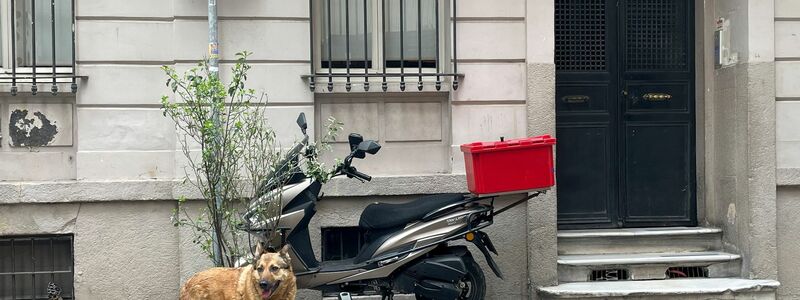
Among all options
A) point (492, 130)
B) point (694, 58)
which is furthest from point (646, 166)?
point (492, 130)

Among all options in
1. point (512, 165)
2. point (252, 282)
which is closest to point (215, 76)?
point (252, 282)

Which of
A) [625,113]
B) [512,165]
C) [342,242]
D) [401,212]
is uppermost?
[625,113]

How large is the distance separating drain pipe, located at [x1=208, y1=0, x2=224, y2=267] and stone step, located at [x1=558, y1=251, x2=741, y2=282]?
319 cm

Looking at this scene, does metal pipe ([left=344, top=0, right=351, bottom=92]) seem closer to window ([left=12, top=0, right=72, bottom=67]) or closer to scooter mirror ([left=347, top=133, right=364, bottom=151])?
scooter mirror ([left=347, top=133, right=364, bottom=151])

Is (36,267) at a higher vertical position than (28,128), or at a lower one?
lower

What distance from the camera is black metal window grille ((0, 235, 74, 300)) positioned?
843 centimetres

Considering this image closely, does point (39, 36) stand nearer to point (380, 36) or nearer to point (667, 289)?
point (380, 36)

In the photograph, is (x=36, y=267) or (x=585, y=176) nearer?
(x=36, y=267)

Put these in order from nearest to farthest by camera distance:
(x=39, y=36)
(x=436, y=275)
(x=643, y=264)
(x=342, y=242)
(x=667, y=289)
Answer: (x=436, y=275) → (x=667, y=289) → (x=39, y=36) → (x=342, y=242) → (x=643, y=264)

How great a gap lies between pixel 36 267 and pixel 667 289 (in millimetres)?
5685

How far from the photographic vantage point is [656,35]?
9.55 metres

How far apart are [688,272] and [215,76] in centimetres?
486

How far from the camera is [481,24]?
28.5 feet

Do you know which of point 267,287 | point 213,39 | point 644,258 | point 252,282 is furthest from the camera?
point 644,258
